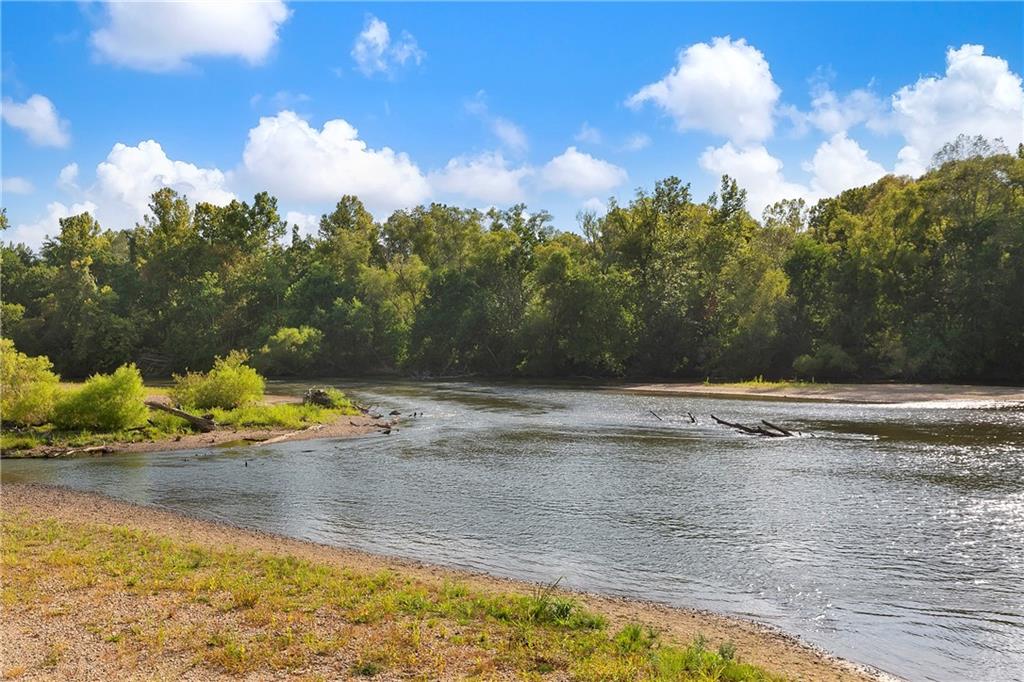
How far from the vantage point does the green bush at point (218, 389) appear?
39.1m

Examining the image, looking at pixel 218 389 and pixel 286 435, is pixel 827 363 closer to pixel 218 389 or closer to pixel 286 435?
pixel 286 435

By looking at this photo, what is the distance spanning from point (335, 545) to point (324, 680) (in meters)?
8.51

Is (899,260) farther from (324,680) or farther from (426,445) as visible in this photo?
(324,680)

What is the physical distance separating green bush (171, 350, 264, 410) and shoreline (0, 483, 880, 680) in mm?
16919

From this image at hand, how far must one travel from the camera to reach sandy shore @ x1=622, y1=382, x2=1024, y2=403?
51.8 meters

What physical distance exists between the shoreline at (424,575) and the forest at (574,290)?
6044cm

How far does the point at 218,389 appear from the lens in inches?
1553

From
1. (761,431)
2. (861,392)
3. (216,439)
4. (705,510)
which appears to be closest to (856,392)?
(861,392)

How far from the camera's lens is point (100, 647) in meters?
8.97

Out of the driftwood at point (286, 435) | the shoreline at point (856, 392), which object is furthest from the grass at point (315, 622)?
the shoreline at point (856, 392)

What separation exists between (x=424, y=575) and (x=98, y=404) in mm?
26042

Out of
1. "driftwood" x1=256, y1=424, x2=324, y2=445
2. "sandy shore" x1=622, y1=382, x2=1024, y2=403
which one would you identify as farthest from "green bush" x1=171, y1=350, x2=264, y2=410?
"sandy shore" x1=622, y1=382, x2=1024, y2=403

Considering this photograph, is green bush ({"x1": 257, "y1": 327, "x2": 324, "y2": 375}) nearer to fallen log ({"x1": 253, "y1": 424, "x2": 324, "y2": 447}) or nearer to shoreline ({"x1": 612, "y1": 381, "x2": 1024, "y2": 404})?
shoreline ({"x1": 612, "y1": 381, "x2": 1024, "y2": 404})

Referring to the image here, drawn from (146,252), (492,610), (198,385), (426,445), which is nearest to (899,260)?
(426,445)
